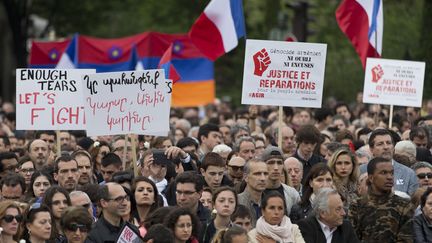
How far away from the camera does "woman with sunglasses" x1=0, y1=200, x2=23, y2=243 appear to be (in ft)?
40.7

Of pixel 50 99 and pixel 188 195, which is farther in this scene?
pixel 50 99

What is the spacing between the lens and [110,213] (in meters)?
13.0

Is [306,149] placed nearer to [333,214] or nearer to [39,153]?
[39,153]

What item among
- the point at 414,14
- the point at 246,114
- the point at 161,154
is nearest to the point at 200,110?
the point at 414,14

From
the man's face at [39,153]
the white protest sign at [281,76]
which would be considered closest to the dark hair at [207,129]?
the white protest sign at [281,76]

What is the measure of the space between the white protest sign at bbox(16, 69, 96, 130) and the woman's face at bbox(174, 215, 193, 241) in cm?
501

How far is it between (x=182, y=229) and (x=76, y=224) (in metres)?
0.86

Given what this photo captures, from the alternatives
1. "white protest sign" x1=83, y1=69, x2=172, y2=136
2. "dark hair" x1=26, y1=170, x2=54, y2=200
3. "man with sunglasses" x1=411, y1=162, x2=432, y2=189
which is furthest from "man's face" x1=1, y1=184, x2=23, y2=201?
"man with sunglasses" x1=411, y1=162, x2=432, y2=189

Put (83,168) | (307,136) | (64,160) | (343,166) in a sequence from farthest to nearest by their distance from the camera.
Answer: (307,136) < (83,168) < (343,166) < (64,160)

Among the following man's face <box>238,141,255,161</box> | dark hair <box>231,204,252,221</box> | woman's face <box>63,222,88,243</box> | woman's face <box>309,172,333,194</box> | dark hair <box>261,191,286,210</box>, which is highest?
man's face <box>238,141,255,161</box>

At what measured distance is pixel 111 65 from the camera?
3161 centimetres

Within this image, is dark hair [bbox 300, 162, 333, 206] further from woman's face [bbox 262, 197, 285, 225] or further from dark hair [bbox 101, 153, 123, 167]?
dark hair [bbox 101, 153, 123, 167]

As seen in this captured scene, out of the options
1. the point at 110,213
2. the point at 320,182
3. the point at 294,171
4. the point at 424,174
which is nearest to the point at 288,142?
the point at 294,171

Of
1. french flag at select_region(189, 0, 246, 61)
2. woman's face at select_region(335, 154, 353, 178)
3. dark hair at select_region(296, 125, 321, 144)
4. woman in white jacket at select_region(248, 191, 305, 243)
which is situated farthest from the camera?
french flag at select_region(189, 0, 246, 61)
